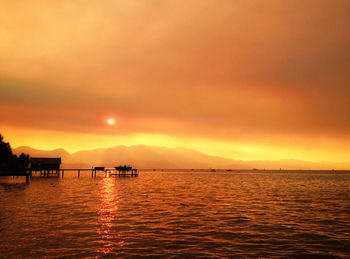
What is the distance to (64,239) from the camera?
1545 cm

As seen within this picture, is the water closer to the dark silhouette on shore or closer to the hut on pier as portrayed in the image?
the dark silhouette on shore

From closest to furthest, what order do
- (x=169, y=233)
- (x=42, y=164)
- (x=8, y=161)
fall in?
(x=169, y=233) < (x=42, y=164) < (x=8, y=161)

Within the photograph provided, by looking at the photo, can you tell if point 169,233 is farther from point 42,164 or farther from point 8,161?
point 8,161

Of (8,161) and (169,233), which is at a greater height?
(8,161)

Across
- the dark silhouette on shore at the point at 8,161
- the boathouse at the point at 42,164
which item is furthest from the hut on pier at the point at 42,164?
the dark silhouette on shore at the point at 8,161

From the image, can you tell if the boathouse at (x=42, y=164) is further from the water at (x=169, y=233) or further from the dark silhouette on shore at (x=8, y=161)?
the water at (x=169, y=233)

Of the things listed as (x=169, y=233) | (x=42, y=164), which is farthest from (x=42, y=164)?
(x=169, y=233)

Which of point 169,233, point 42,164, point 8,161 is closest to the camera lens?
point 169,233

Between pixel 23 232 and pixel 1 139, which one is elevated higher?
pixel 1 139

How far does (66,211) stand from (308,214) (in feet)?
80.3

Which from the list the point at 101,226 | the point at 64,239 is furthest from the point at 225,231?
the point at 64,239

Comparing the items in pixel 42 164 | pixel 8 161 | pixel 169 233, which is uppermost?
pixel 8 161

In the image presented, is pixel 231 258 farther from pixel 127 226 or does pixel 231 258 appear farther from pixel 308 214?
pixel 308 214

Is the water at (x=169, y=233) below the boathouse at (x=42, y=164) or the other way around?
below
